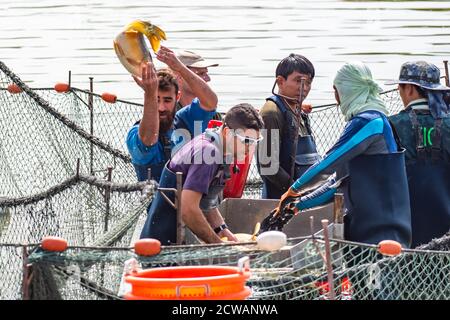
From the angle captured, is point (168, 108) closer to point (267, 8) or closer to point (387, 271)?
point (387, 271)

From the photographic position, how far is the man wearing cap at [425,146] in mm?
8094

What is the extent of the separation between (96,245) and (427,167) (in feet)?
6.37

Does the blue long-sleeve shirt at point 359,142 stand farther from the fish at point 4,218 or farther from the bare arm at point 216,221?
the fish at point 4,218

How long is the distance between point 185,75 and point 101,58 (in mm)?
11711

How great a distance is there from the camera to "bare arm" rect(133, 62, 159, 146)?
8453 millimetres

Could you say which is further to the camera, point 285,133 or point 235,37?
point 235,37

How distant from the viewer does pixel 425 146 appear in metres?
8.11

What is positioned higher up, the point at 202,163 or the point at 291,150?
the point at 291,150

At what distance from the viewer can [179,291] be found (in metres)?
6.22

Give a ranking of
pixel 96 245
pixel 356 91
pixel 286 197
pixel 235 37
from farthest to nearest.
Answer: pixel 235 37
pixel 286 197
pixel 356 91
pixel 96 245

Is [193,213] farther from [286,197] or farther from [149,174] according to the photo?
[149,174]

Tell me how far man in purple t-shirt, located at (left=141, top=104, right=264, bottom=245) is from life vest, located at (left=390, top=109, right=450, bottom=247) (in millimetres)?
952

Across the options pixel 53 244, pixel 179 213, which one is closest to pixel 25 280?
pixel 53 244

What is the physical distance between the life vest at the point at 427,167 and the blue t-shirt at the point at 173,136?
1.33 metres
